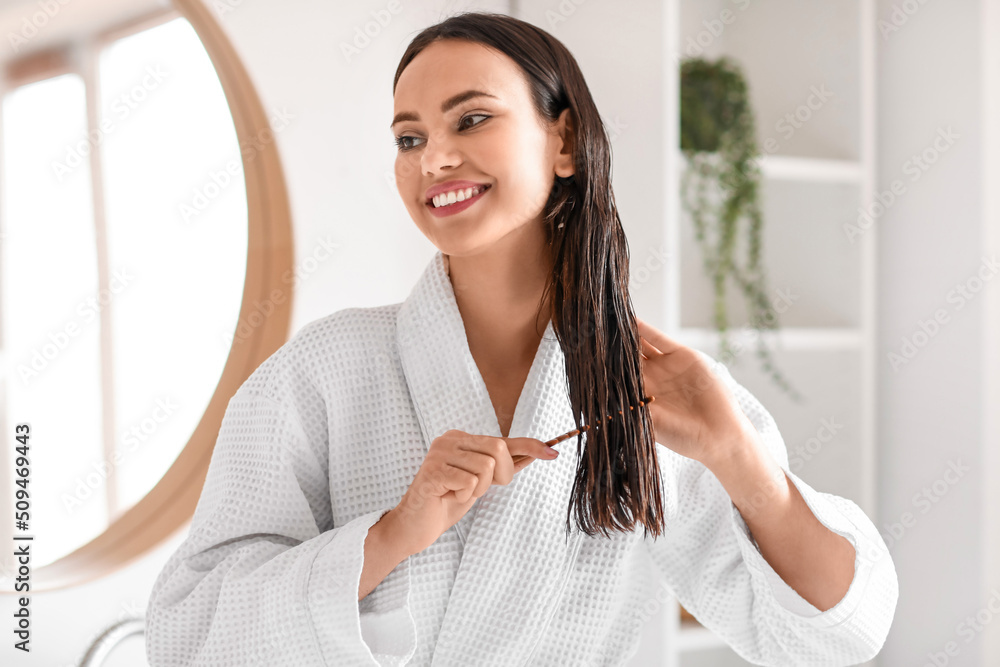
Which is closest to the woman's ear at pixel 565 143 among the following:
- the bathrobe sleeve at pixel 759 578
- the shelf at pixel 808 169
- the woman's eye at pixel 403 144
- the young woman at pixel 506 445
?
the young woman at pixel 506 445

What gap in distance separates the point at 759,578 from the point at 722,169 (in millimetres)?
844

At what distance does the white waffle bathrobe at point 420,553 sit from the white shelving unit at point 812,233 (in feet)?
2.31

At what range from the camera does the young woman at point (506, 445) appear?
2.33 feet

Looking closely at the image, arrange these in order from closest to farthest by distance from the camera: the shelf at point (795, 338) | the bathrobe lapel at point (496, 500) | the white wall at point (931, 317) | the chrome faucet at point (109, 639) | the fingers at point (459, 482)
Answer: the fingers at point (459, 482) → the bathrobe lapel at point (496, 500) → the chrome faucet at point (109, 639) → the white wall at point (931, 317) → the shelf at point (795, 338)

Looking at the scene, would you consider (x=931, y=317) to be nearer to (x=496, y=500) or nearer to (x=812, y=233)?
(x=812, y=233)

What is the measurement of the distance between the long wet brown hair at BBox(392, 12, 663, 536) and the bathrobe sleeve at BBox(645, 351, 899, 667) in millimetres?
92

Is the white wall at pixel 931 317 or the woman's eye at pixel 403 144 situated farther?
the white wall at pixel 931 317

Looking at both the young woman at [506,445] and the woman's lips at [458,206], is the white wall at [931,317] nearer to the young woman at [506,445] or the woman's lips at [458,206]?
the young woman at [506,445]

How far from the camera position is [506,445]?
2.18ft

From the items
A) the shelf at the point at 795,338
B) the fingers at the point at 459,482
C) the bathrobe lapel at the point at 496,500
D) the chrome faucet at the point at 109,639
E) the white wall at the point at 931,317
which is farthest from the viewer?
the shelf at the point at 795,338

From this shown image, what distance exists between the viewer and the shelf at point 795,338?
1.46m

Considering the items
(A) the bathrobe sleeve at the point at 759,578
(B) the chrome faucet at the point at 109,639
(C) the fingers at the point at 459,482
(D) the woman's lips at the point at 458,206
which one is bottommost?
(B) the chrome faucet at the point at 109,639

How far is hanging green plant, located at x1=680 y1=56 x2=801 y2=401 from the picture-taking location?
1418mm

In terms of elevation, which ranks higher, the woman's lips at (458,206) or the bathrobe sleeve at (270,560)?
the woman's lips at (458,206)
